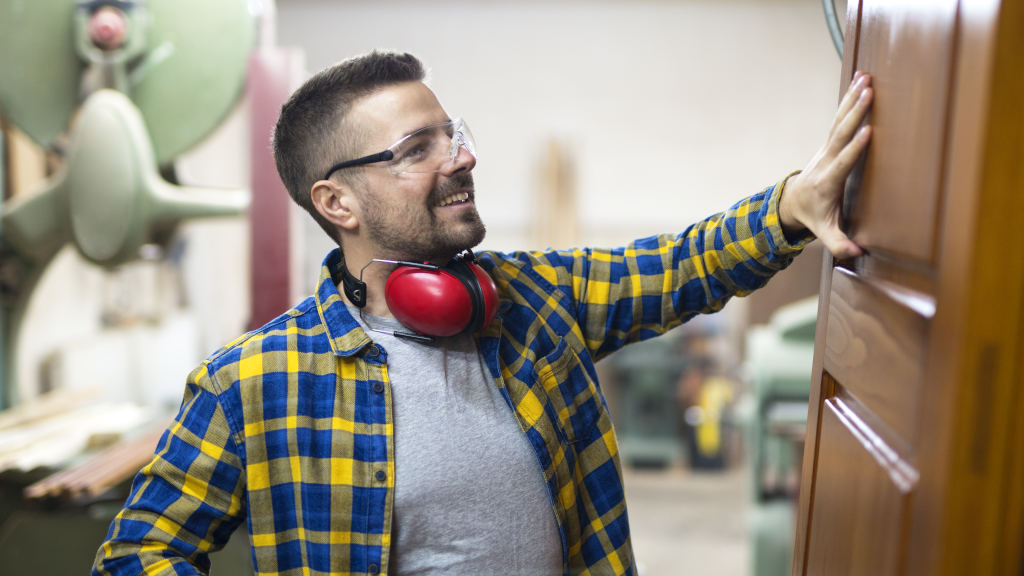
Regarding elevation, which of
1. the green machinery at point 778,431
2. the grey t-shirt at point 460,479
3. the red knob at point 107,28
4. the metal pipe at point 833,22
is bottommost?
the green machinery at point 778,431

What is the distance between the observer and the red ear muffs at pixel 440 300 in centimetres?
119

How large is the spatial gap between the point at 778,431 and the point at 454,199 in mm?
2078

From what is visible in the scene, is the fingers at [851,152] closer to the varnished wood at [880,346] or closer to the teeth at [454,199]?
the varnished wood at [880,346]

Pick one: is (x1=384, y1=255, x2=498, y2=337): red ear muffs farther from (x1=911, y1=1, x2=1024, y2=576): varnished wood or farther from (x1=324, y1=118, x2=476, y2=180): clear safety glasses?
(x1=911, y1=1, x2=1024, y2=576): varnished wood

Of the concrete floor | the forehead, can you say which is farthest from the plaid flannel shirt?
the concrete floor

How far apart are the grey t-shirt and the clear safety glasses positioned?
27cm

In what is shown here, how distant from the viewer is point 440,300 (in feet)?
3.88

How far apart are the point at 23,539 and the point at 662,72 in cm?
501

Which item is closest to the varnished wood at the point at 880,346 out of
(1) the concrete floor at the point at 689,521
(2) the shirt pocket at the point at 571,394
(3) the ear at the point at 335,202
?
(2) the shirt pocket at the point at 571,394

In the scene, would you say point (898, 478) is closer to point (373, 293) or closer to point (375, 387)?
point (375, 387)

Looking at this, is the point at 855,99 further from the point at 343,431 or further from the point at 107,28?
the point at 107,28

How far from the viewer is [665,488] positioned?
17.5ft

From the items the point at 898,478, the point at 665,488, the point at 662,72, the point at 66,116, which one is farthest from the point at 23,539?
the point at 662,72

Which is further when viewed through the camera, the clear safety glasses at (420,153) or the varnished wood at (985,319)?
the clear safety glasses at (420,153)
